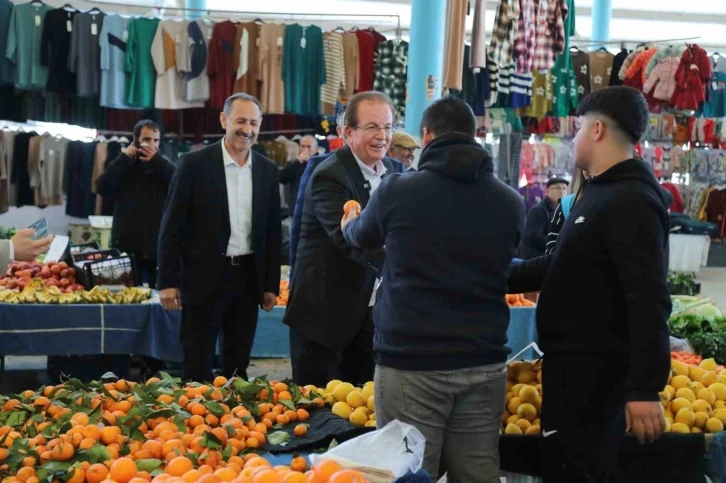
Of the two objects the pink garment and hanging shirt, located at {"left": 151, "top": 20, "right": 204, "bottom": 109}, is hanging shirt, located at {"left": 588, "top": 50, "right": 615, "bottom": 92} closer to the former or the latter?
the pink garment

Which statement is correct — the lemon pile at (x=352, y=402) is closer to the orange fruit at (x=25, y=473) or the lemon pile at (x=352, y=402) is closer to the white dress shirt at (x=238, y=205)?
the orange fruit at (x=25, y=473)

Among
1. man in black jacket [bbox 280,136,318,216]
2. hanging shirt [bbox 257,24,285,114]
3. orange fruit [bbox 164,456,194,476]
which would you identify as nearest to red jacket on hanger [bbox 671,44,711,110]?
man in black jacket [bbox 280,136,318,216]

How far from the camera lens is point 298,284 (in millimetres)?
3225

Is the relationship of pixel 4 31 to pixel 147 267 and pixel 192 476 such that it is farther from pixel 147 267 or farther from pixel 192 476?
pixel 192 476

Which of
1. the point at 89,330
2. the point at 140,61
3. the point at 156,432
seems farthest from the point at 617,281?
the point at 140,61

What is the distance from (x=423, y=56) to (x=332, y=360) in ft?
13.5

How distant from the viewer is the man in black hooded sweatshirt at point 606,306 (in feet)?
7.43

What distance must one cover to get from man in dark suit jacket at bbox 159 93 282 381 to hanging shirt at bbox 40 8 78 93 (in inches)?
191

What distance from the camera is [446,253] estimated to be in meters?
2.30

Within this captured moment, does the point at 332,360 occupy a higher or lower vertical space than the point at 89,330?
higher

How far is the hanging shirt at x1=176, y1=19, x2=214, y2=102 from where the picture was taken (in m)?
8.24

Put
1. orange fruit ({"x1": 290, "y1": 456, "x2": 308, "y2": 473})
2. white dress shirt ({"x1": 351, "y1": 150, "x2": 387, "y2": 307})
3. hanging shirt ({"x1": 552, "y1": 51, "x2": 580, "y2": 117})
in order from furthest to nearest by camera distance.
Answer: hanging shirt ({"x1": 552, "y1": 51, "x2": 580, "y2": 117}) < white dress shirt ({"x1": 351, "y1": 150, "x2": 387, "y2": 307}) < orange fruit ({"x1": 290, "y1": 456, "x2": 308, "y2": 473})

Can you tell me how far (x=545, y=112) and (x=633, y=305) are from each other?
714 cm

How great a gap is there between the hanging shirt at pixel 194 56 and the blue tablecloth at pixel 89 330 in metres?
3.81
